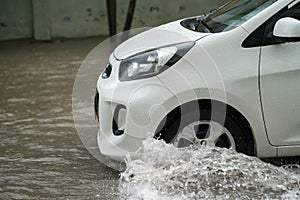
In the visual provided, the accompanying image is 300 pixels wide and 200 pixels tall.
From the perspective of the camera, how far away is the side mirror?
4422mm

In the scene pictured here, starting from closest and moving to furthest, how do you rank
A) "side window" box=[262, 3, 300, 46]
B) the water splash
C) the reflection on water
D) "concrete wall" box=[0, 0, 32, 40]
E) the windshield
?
the water splash < "side window" box=[262, 3, 300, 46] < the reflection on water < the windshield < "concrete wall" box=[0, 0, 32, 40]

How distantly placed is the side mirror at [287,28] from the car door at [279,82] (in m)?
0.07

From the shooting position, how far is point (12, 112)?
6.74 metres

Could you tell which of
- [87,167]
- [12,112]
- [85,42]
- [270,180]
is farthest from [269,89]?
[85,42]

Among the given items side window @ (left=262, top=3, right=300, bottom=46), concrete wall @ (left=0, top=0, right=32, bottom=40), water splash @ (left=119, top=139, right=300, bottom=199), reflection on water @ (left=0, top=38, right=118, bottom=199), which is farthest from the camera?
concrete wall @ (left=0, top=0, right=32, bottom=40)

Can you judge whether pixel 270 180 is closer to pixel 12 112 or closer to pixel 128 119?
pixel 128 119

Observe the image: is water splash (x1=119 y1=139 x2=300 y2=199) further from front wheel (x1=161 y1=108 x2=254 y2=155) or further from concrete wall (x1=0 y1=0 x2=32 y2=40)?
concrete wall (x1=0 y1=0 x2=32 y2=40)

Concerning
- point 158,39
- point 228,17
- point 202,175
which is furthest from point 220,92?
point 228,17

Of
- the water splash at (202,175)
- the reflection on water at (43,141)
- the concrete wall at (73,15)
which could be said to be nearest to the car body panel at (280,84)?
the water splash at (202,175)

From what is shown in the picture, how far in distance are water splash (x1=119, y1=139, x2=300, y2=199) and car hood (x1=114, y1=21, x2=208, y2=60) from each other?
0.86 m

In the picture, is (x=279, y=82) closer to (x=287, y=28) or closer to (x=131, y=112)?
(x=287, y=28)

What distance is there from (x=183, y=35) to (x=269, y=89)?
873mm

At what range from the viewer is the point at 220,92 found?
4.46 metres

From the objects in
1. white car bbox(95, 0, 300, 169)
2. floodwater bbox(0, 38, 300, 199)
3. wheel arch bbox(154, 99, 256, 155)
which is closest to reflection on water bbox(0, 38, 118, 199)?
floodwater bbox(0, 38, 300, 199)
